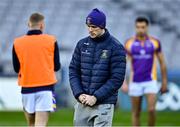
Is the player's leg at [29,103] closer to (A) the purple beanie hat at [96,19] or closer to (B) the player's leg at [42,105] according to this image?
(B) the player's leg at [42,105]

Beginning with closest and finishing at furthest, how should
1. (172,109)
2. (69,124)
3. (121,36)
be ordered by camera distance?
(69,124)
(172,109)
(121,36)

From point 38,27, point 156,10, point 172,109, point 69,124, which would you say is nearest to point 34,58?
point 38,27

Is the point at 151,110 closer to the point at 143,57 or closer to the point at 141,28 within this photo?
the point at 143,57

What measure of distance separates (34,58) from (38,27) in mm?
450

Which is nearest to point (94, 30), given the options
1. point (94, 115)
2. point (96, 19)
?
point (96, 19)

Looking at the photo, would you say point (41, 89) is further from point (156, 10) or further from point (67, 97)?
point (156, 10)

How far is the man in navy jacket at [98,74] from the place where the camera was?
8609 mm

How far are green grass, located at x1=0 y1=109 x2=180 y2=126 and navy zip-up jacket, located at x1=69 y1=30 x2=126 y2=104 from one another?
7348mm

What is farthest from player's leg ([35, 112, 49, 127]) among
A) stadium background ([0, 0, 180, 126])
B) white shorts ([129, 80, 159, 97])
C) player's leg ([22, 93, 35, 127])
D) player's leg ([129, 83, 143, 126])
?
stadium background ([0, 0, 180, 126])

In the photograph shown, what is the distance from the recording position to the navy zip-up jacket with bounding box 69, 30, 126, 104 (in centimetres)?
864

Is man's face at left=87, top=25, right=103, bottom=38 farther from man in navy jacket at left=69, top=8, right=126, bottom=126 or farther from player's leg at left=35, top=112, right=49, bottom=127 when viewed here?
player's leg at left=35, top=112, right=49, bottom=127

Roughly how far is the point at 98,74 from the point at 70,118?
8.68m

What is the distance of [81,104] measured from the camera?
877 centimetres

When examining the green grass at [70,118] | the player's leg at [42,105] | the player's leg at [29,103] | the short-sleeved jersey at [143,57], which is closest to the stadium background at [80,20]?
the green grass at [70,118]
